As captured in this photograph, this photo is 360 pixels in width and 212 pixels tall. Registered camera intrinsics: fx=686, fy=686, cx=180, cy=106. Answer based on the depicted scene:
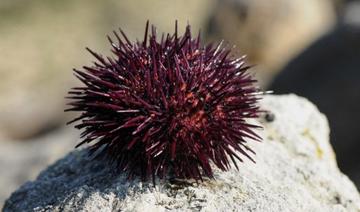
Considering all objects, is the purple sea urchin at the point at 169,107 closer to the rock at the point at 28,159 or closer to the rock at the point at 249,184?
the rock at the point at 249,184

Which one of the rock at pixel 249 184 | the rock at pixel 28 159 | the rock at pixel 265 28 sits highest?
the rock at pixel 265 28

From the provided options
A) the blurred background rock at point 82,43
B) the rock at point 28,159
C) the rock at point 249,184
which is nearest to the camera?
the rock at point 249,184

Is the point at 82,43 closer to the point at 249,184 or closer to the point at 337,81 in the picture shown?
the point at 337,81

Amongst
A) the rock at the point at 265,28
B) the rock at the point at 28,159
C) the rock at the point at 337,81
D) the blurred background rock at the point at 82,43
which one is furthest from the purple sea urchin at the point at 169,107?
the rock at the point at 265,28

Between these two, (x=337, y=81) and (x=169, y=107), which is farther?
(x=337, y=81)

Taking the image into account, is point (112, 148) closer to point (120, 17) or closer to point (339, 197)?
point (339, 197)

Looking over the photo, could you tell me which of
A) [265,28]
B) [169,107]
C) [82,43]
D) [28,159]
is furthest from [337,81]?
[82,43]
